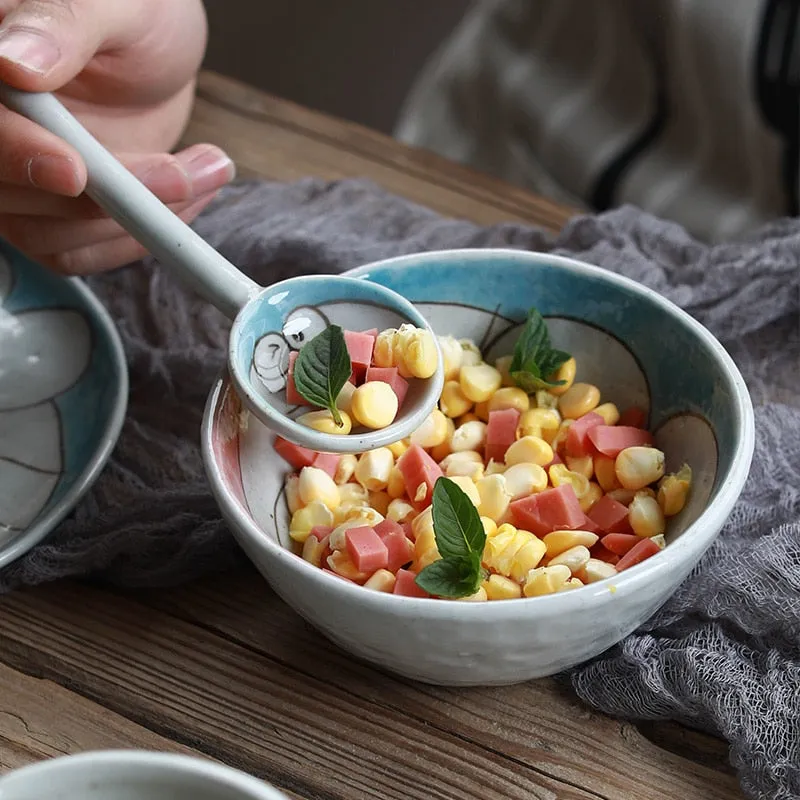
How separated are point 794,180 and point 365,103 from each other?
1.24 m

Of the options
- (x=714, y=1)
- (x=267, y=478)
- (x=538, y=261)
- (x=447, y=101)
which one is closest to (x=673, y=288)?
(x=538, y=261)

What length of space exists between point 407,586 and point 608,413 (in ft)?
0.77

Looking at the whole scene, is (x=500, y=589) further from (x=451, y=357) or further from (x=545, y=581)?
(x=451, y=357)

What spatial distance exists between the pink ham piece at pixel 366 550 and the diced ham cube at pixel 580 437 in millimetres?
179

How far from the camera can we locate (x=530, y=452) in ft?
2.56

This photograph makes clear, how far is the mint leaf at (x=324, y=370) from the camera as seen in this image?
0.74 metres

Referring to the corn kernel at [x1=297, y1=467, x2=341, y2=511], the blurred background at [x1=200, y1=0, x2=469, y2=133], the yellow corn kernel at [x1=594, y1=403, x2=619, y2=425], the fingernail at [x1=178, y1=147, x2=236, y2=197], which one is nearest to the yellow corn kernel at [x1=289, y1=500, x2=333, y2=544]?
the corn kernel at [x1=297, y1=467, x2=341, y2=511]

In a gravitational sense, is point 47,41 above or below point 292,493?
above

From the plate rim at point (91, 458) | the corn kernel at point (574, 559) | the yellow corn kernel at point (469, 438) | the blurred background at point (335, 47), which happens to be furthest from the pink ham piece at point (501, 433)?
the blurred background at point (335, 47)

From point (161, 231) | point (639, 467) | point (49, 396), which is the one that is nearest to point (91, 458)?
point (49, 396)

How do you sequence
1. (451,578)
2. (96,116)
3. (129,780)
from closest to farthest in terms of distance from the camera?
(129,780), (451,578), (96,116)

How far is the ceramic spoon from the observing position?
0.76 m

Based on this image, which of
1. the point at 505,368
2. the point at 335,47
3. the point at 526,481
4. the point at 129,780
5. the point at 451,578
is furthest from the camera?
the point at 335,47

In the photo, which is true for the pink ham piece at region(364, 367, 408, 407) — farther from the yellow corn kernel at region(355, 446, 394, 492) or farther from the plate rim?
the plate rim
